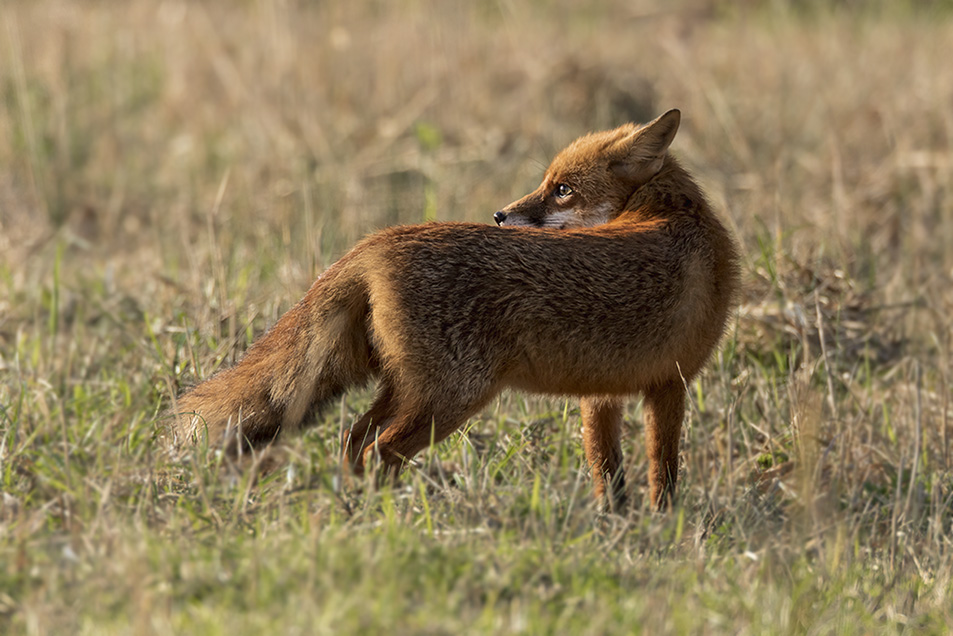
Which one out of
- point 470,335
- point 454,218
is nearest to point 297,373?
point 470,335

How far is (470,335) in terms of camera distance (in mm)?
3771

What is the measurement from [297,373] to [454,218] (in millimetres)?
4057

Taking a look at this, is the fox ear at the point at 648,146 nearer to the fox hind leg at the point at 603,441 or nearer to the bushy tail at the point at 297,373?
the fox hind leg at the point at 603,441

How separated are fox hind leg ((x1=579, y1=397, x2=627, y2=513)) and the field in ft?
0.83

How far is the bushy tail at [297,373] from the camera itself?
3.86m

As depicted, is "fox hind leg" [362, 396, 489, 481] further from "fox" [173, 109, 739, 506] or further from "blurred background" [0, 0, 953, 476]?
"blurred background" [0, 0, 953, 476]

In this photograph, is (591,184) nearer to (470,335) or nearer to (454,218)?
(470,335)

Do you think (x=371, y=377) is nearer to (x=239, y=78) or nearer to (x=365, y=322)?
(x=365, y=322)

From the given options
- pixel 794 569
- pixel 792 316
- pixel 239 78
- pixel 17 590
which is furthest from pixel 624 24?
pixel 17 590

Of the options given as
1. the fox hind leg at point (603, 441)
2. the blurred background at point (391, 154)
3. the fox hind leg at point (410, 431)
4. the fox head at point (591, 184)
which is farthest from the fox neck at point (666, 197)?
the fox hind leg at point (410, 431)

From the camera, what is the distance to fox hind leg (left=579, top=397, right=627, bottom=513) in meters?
4.48

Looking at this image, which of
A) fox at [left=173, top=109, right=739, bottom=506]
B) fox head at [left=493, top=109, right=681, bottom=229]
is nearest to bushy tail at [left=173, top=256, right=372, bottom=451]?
fox at [left=173, top=109, right=739, bottom=506]

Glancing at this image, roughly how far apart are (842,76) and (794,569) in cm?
772

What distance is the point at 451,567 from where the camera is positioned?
3.06 meters
